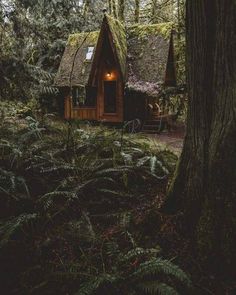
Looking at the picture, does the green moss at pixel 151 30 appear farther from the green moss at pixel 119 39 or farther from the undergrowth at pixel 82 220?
the undergrowth at pixel 82 220

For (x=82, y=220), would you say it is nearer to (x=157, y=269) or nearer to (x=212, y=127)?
(x=157, y=269)

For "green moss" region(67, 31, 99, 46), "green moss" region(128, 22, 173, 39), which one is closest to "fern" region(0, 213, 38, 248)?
"green moss" region(128, 22, 173, 39)

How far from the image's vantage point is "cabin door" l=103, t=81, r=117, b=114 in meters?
19.3

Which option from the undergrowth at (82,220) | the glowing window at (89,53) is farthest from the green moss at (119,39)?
the undergrowth at (82,220)

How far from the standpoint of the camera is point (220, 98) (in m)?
3.36

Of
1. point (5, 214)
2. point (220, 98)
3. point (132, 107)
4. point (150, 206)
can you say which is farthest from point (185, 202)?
point (132, 107)

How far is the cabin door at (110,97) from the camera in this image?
19.3 metres

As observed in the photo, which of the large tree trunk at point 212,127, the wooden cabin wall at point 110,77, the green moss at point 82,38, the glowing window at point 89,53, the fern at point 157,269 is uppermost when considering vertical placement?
the green moss at point 82,38

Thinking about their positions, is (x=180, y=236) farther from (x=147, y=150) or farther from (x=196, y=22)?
(x=147, y=150)

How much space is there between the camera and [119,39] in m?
18.4

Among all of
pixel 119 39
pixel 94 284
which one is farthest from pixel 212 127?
pixel 119 39

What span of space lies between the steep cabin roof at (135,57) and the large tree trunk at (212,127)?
1313 cm

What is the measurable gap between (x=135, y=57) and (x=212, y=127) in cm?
1599

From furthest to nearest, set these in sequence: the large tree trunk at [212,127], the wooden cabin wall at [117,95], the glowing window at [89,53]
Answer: the glowing window at [89,53] → the wooden cabin wall at [117,95] → the large tree trunk at [212,127]
